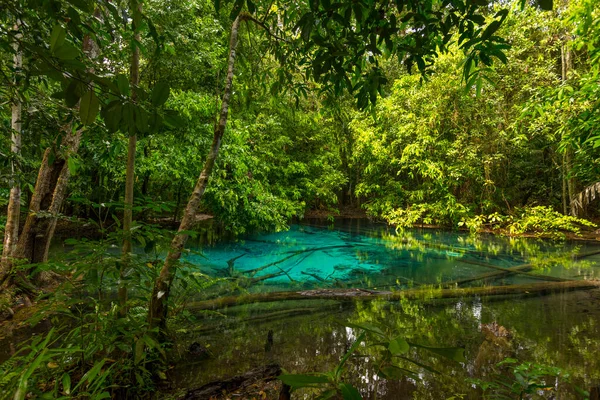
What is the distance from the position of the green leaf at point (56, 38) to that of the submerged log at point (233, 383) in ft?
6.59

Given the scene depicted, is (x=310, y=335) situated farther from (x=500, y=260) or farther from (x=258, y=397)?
(x=500, y=260)

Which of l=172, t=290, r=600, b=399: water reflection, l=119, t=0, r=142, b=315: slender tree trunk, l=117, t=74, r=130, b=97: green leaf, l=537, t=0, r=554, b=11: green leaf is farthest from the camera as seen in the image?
l=172, t=290, r=600, b=399: water reflection

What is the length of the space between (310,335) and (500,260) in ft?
18.1

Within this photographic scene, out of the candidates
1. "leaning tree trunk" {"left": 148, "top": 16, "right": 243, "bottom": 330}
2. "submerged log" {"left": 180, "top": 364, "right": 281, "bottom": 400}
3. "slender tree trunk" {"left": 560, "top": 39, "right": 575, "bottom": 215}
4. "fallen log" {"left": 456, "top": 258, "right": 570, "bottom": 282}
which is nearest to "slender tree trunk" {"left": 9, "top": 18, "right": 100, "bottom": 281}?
"leaning tree trunk" {"left": 148, "top": 16, "right": 243, "bottom": 330}

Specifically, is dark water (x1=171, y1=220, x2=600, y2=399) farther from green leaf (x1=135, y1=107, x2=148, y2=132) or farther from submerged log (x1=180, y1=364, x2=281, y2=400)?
green leaf (x1=135, y1=107, x2=148, y2=132)

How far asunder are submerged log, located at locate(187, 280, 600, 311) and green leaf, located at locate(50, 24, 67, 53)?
11.2 ft

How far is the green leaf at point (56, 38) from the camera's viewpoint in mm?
526

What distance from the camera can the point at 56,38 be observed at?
53 cm

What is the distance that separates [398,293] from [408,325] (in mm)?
1131

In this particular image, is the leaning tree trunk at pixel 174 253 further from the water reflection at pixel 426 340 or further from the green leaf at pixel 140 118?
the green leaf at pixel 140 118

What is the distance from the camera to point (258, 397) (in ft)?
6.38

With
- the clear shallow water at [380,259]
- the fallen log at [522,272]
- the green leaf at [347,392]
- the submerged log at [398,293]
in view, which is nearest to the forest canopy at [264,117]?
the green leaf at [347,392]

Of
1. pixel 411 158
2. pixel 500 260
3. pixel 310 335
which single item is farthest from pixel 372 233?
pixel 310 335

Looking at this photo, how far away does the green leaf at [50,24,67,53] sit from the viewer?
0.53 metres
